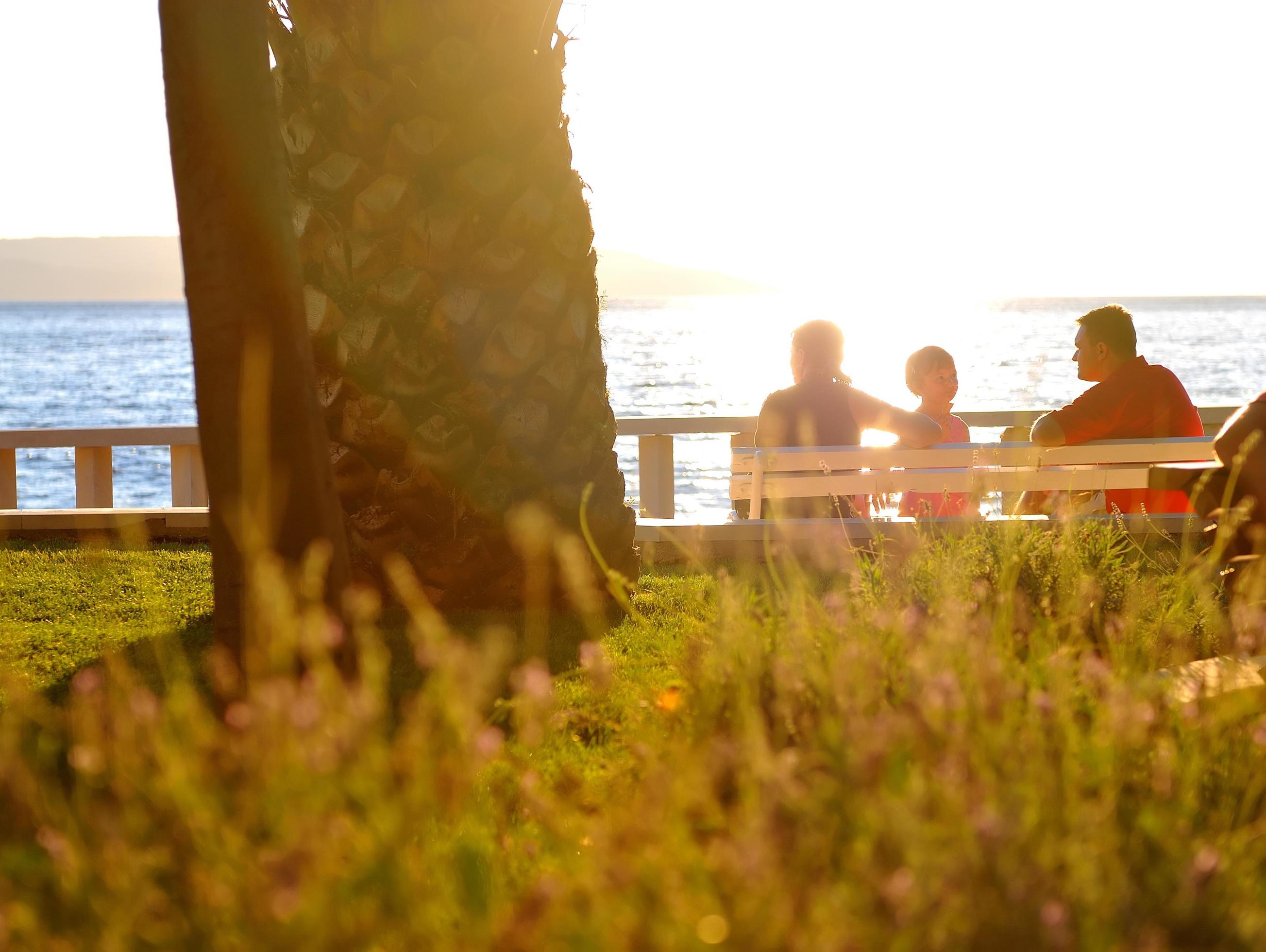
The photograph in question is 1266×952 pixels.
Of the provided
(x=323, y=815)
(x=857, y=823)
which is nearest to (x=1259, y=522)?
(x=857, y=823)

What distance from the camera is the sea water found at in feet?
82.1

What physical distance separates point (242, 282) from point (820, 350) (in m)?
3.12

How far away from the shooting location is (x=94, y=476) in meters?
7.95

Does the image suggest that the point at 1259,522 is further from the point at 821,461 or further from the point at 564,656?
the point at 564,656

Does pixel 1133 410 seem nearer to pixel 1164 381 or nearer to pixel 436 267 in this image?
pixel 1164 381

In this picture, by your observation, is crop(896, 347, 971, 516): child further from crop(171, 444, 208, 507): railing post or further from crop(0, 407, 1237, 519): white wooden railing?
crop(171, 444, 208, 507): railing post

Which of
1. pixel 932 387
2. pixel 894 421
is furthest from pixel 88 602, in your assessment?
pixel 932 387

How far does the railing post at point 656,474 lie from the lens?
7.32 m

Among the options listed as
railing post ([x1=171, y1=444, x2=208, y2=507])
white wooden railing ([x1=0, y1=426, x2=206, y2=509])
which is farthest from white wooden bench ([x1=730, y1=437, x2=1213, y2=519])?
railing post ([x1=171, y1=444, x2=208, y2=507])

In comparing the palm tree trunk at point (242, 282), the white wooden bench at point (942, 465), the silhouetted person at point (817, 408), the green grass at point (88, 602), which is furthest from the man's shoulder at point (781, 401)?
the palm tree trunk at point (242, 282)

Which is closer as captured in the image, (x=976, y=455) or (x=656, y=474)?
(x=976, y=455)

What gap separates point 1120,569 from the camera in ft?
13.6

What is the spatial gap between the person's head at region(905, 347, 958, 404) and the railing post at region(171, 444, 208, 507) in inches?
172

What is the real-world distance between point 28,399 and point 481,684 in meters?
50.6
